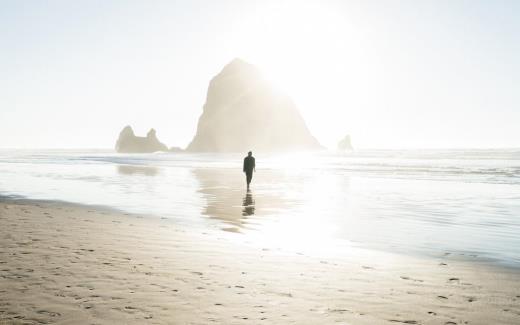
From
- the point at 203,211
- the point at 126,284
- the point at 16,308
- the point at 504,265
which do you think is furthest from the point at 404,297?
the point at 203,211

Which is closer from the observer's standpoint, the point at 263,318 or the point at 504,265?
the point at 263,318

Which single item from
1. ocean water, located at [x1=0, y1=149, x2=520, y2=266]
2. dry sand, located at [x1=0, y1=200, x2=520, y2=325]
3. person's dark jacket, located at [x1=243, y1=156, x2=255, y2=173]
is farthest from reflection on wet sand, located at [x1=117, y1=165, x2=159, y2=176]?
dry sand, located at [x1=0, y1=200, x2=520, y2=325]

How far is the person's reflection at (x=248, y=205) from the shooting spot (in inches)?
614

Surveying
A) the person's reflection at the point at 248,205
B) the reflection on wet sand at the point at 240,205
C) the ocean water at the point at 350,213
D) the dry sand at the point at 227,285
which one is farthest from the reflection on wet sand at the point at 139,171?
the dry sand at the point at 227,285

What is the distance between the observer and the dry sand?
5477mm

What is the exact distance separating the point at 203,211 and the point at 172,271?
8.35 metres

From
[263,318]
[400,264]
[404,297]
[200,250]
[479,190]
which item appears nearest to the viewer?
[263,318]

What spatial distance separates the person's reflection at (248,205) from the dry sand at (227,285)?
4.93m

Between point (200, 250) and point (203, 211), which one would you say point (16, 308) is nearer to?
point (200, 250)

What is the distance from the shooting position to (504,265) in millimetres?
8547

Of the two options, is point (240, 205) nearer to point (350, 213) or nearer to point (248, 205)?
point (248, 205)

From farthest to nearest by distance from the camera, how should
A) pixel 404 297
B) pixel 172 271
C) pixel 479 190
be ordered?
pixel 479 190
pixel 172 271
pixel 404 297

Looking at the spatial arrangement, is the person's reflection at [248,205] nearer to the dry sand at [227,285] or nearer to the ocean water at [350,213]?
the ocean water at [350,213]

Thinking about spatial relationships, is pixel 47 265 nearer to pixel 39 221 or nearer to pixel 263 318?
pixel 263 318
